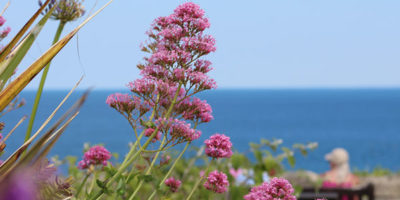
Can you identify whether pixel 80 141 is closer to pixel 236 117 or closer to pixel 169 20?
pixel 236 117

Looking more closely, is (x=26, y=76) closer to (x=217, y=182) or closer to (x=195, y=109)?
(x=195, y=109)

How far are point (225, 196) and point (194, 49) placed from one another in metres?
2.52

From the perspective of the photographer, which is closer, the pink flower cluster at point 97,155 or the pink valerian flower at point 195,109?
the pink valerian flower at point 195,109

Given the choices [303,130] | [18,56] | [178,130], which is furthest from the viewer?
[303,130]

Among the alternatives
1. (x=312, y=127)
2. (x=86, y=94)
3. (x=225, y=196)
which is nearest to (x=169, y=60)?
(x=86, y=94)

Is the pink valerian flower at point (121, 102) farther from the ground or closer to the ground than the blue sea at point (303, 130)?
closer to the ground

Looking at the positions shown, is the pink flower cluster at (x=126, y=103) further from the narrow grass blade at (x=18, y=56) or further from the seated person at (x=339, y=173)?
the seated person at (x=339, y=173)

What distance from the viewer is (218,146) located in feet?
8.12

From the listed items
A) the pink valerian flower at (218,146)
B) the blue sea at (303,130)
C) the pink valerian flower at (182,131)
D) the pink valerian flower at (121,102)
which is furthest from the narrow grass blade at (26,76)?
the blue sea at (303,130)

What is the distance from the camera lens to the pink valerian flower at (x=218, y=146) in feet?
8.07

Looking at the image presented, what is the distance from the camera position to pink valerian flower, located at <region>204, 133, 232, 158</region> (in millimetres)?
2461

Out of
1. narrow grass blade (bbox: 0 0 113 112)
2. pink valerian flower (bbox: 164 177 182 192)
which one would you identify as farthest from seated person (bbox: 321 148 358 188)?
narrow grass blade (bbox: 0 0 113 112)

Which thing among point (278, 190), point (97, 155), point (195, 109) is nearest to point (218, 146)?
point (195, 109)

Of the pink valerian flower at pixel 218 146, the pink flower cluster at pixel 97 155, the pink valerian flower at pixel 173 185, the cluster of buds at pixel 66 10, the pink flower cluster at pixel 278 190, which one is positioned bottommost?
the pink flower cluster at pixel 278 190
